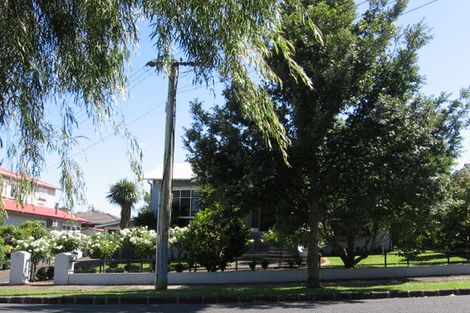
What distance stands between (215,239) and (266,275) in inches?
98.9

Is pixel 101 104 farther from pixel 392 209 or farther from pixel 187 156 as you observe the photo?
pixel 392 209

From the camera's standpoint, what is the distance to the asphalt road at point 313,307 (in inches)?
474

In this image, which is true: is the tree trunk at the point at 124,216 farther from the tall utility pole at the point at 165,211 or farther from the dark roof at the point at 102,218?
the tall utility pole at the point at 165,211

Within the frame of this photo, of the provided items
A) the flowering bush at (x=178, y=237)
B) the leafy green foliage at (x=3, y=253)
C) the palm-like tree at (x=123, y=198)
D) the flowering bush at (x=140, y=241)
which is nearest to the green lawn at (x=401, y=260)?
the flowering bush at (x=178, y=237)

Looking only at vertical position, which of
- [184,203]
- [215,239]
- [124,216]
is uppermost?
[184,203]

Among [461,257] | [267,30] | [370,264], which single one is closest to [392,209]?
[370,264]

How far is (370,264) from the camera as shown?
22516 millimetres

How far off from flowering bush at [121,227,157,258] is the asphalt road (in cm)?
937

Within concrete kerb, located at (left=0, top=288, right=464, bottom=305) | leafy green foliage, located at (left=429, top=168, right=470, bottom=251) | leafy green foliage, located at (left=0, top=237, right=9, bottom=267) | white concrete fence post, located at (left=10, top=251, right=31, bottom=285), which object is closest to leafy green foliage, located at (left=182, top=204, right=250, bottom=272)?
concrete kerb, located at (left=0, top=288, right=464, bottom=305)

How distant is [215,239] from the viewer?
830 inches

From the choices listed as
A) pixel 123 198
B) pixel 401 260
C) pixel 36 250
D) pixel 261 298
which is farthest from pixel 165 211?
pixel 123 198

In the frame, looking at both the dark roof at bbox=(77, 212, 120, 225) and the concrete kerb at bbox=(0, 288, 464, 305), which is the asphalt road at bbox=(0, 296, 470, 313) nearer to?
the concrete kerb at bbox=(0, 288, 464, 305)

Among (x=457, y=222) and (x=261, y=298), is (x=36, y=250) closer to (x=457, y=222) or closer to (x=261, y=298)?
(x=261, y=298)

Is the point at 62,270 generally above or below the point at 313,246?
below
